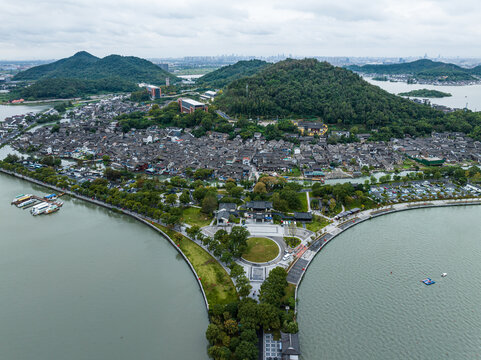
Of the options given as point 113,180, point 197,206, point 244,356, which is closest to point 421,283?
point 244,356

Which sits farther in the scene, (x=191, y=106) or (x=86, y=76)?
(x=86, y=76)

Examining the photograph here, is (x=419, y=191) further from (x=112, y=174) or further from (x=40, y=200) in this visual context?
(x=40, y=200)

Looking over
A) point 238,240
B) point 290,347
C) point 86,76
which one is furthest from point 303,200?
point 86,76

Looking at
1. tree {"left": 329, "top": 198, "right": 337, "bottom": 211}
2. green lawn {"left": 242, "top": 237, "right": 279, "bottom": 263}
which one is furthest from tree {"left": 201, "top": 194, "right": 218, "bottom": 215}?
tree {"left": 329, "top": 198, "right": 337, "bottom": 211}

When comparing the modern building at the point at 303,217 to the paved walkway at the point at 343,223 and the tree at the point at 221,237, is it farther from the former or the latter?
the tree at the point at 221,237

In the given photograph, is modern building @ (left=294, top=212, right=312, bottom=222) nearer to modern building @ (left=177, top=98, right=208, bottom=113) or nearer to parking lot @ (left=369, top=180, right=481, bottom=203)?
parking lot @ (left=369, top=180, right=481, bottom=203)

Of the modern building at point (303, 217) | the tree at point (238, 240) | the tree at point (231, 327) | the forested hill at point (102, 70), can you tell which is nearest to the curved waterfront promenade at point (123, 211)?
the tree at point (231, 327)

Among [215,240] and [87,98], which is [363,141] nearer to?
[215,240]
